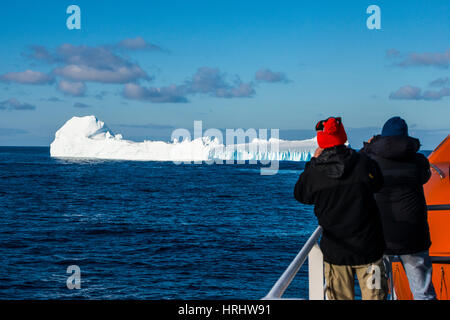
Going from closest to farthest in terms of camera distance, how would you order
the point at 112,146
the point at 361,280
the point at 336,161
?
the point at 336,161 → the point at 361,280 → the point at 112,146

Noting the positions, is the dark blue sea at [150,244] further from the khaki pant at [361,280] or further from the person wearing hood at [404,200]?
the khaki pant at [361,280]

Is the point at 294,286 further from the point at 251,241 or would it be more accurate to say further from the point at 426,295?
the point at 426,295

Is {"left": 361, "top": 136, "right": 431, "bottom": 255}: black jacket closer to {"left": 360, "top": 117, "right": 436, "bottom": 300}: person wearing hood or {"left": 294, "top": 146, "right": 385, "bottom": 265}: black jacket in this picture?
{"left": 360, "top": 117, "right": 436, "bottom": 300}: person wearing hood

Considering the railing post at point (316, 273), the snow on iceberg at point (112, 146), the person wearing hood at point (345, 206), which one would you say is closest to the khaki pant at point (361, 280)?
the person wearing hood at point (345, 206)

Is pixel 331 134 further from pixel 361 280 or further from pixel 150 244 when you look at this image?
pixel 150 244

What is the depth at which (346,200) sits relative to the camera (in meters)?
2.66

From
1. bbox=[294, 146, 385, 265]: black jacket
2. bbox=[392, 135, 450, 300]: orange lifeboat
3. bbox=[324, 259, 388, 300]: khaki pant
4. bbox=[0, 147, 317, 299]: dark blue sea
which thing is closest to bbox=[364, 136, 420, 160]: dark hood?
bbox=[294, 146, 385, 265]: black jacket

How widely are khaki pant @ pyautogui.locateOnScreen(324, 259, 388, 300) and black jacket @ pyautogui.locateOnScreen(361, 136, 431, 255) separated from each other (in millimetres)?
342

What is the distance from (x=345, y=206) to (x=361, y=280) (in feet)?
1.60

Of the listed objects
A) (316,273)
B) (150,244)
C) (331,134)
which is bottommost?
(150,244)

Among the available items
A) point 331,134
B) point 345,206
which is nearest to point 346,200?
point 345,206

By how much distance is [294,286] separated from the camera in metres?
15.5

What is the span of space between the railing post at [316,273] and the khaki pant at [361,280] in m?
0.26
